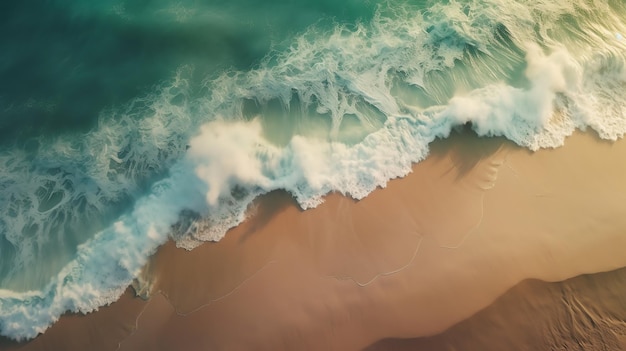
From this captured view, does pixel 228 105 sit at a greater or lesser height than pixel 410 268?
greater

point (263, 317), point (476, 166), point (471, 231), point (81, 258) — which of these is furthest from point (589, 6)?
point (81, 258)

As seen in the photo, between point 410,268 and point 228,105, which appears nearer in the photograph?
point 410,268

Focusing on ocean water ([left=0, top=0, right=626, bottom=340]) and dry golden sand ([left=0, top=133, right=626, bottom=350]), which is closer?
dry golden sand ([left=0, top=133, right=626, bottom=350])

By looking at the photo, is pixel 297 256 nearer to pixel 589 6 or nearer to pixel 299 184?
pixel 299 184

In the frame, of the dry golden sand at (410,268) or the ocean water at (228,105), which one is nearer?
the dry golden sand at (410,268)
